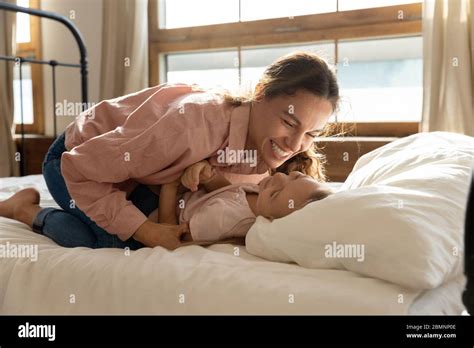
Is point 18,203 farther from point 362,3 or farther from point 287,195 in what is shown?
point 362,3

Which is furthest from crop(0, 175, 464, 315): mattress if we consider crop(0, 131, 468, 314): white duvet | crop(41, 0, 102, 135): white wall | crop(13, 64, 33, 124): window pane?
crop(13, 64, 33, 124): window pane

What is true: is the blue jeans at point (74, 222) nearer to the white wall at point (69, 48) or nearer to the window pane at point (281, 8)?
the window pane at point (281, 8)

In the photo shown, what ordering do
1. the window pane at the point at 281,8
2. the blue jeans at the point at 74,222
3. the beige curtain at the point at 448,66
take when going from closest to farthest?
the blue jeans at the point at 74,222 < the beige curtain at the point at 448,66 < the window pane at the point at 281,8

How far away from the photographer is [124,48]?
113 inches

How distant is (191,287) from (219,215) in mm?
244

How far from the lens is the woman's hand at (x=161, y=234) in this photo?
1033mm

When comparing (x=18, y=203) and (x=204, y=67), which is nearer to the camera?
(x=18, y=203)

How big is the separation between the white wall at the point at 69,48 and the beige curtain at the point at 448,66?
6.03 feet

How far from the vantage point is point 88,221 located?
1197mm

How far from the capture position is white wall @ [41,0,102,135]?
122 inches

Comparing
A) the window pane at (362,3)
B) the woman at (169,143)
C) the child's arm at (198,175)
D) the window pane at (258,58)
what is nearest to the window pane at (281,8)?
the window pane at (362,3)

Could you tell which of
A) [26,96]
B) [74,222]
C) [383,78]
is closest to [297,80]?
[74,222]
